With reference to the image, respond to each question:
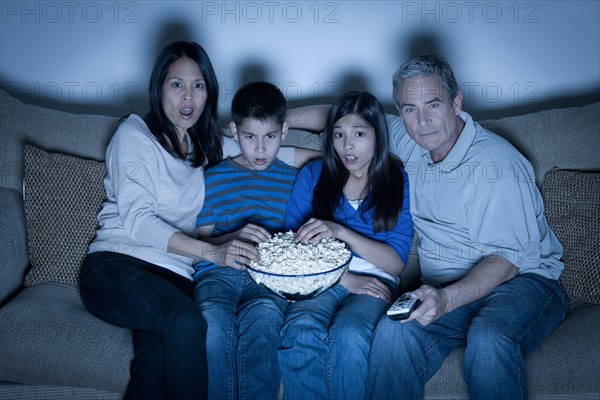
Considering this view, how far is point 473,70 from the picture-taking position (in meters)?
2.92

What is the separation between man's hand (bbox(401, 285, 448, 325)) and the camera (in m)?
1.88

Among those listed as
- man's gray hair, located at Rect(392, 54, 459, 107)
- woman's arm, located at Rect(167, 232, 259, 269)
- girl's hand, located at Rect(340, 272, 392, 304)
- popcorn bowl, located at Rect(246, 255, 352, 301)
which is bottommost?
girl's hand, located at Rect(340, 272, 392, 304)

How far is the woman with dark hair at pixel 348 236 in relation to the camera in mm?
1920

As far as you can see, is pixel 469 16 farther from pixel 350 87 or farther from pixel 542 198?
pixel 542 198

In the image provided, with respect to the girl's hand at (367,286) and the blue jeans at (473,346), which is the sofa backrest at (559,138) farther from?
the girl's hand at (367,286)

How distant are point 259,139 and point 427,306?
2.71ft

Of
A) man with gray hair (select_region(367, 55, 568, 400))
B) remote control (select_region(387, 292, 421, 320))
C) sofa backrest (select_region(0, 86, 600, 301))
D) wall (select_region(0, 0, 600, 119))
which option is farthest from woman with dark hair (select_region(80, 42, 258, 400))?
wall (select_region(0, 0, 600, 119))

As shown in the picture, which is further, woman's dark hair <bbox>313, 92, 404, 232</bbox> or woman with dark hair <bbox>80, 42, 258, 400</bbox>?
woman's dark hair <bbox>313, 92, 404, 232</bbox>

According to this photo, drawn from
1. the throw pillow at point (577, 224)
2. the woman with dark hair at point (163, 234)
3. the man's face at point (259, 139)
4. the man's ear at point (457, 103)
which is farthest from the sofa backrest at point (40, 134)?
the throw pillow at point (577, 224)

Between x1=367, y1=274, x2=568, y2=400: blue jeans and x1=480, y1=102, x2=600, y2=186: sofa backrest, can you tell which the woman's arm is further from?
x1=480, y1=102, x2=600, y2=186: sofa backrest

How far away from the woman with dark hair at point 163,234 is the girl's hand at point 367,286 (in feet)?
1.22

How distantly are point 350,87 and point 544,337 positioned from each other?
1440 mm

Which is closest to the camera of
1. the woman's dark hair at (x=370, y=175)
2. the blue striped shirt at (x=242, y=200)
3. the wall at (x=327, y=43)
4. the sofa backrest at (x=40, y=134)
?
the woman's dark hair at (x=370, y=175)

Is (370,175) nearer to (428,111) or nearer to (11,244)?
(428,111)
